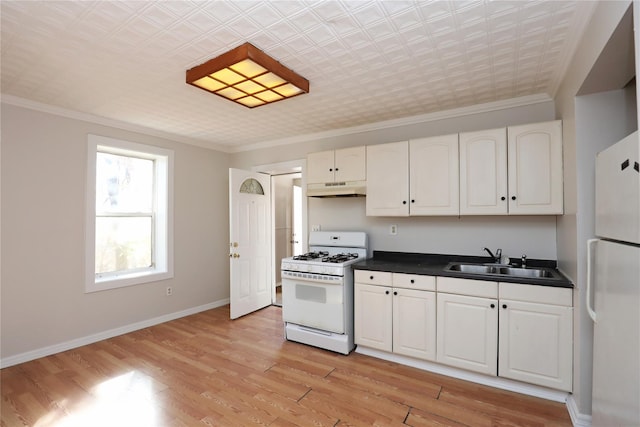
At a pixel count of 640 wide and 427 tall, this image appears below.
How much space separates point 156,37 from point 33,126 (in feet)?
6.84

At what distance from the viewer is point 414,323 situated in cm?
271

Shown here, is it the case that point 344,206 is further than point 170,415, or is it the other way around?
point 344,206

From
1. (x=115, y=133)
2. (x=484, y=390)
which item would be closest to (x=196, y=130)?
(x=115, y=133)

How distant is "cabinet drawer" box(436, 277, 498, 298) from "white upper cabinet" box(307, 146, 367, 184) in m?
1.35

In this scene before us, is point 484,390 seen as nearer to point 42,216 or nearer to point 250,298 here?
point 250,298

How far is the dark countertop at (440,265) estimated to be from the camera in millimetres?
2246

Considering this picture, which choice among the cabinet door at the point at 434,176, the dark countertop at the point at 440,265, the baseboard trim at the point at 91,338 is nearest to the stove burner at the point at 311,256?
the dark countertop at the point at 440,265

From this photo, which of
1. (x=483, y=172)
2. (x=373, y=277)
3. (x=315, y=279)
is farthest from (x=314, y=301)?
(x=483, y=172)

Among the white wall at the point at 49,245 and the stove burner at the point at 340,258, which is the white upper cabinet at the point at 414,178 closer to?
the stove burner at the point at 340,258

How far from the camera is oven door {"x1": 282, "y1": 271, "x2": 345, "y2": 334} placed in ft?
9.96

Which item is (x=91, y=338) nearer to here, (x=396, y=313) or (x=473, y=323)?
(x=396, y=313)

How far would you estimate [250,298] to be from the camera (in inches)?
169

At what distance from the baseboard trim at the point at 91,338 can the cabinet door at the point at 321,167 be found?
258 cm

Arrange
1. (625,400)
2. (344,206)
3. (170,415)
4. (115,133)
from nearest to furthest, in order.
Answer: (625,400) < (170,415) < (115,133) < (344,206)
